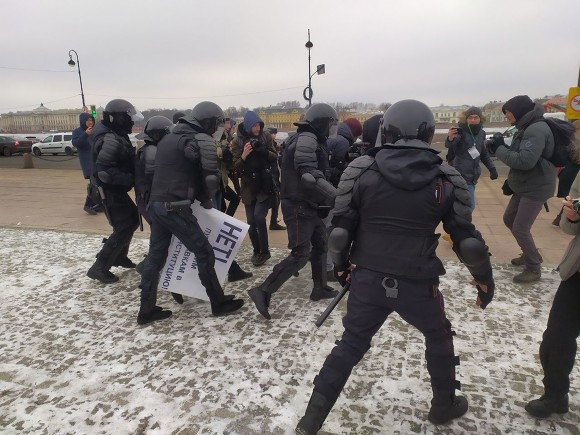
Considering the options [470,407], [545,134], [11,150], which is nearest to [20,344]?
[470,407]

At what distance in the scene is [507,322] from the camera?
3.53m

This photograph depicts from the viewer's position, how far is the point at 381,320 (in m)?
2.26

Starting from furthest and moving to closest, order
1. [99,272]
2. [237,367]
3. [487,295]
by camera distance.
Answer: [99,272] < [237,367] < [487,295]

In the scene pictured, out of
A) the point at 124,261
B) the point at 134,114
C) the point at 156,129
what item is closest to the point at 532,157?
the point at 156,129

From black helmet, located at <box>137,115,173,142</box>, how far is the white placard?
2.50ft

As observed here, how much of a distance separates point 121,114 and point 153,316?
6.74ft

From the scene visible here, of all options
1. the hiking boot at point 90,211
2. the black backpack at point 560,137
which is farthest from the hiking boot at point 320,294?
the hiking boot at point 90,211

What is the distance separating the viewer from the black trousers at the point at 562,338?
2.27m

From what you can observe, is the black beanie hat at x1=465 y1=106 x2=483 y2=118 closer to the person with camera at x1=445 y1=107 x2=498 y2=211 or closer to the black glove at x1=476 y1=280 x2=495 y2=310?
the person with camera at x1=445 y1=107 x2=498 y2=211

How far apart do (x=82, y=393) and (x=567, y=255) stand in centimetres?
314

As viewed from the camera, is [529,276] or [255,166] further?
[255,166]

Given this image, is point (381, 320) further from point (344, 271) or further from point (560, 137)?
point (560, 137)

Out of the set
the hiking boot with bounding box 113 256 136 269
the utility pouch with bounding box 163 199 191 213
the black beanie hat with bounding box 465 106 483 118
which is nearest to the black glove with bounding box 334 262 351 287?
the utility pouch with bounding box 163 199 191 213

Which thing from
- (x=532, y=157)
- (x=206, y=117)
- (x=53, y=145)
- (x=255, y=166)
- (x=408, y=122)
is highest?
(x=206, y=117)
